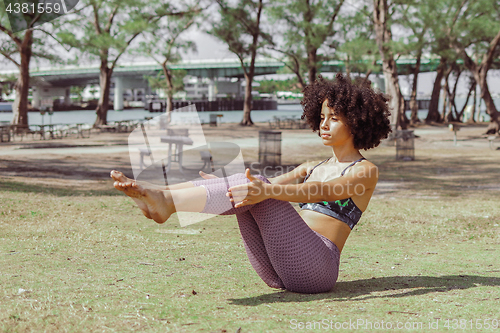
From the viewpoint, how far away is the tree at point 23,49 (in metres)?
24.7

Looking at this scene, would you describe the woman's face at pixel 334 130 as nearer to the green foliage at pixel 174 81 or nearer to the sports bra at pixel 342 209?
the sports bra at pixel 342 209

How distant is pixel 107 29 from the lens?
31625 millimetres

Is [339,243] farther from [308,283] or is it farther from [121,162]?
[121,162]

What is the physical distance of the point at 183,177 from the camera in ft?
42.3

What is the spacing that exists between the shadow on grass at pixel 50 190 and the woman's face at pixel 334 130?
6871 mm

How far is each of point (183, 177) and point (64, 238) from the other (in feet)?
23.4

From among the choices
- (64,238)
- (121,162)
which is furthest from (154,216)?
(121,162)

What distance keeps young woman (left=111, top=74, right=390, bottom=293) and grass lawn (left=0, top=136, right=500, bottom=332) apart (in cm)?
24

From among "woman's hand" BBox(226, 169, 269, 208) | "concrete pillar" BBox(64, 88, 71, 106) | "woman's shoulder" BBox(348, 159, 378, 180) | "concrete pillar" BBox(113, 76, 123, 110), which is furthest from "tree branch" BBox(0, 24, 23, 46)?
"concrete pillar" BBox(64, 88, 71, 106)

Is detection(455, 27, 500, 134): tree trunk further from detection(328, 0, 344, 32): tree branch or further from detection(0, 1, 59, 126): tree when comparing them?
detection(0, 1, 59, 126): tree

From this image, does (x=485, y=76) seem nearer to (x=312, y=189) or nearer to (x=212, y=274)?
(x=212, y=274)

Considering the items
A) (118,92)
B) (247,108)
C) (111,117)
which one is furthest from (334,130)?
(118,92)

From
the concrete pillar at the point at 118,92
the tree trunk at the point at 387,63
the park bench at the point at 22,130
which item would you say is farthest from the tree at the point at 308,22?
the concrete pillar at the point at 118,92

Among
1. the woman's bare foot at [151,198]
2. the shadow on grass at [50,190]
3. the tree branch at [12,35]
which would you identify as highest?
the tree branch at [12,35]
